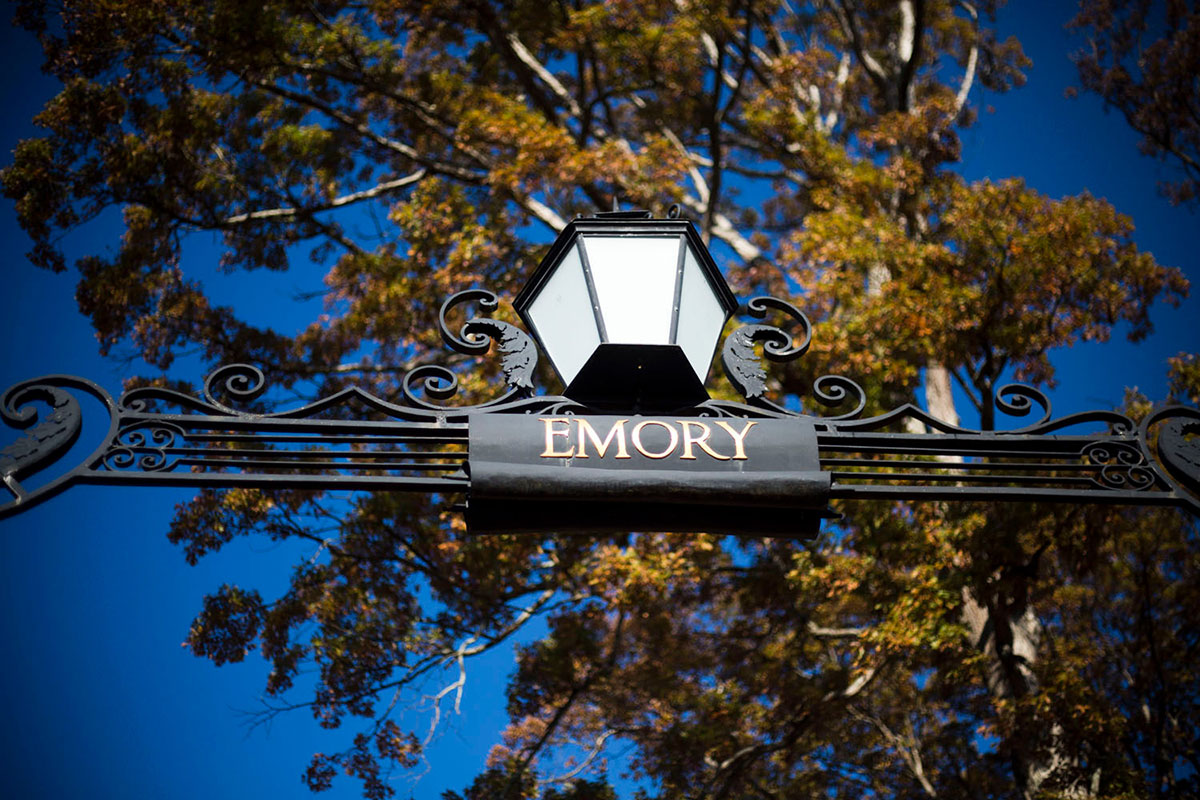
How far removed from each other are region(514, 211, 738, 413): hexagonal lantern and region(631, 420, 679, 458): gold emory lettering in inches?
8.5

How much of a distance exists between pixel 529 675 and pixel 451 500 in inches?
69.7

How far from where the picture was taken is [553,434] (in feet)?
8.28

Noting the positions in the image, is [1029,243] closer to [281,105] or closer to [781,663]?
[781,663]

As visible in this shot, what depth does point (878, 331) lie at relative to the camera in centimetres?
905

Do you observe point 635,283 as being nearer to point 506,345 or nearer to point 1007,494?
point 506,345

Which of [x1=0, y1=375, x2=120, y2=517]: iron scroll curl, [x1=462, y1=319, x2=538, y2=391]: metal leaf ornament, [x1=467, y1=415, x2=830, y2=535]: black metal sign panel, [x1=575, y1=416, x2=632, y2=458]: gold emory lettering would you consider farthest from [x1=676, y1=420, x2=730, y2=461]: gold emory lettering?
[x1=0, y1=375, x2=120, y2=517]: iron scroll curl

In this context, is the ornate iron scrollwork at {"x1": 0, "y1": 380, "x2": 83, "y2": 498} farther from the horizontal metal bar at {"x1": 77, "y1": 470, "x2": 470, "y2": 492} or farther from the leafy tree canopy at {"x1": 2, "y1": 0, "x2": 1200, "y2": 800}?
the leafy tree canopy at {"x1": 2, "y1": 0, "x2": 1200, "y2": 800}

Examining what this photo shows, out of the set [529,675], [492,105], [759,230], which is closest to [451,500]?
[529,675]

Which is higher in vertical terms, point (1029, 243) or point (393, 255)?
point (393, 255)

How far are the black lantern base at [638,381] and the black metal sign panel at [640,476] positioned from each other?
0.63ft

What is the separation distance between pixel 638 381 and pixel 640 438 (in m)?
0.27

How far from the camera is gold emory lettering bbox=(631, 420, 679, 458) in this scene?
251cm

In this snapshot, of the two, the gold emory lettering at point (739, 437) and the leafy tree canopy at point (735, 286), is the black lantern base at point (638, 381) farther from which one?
the leafy tree canopy at point (735, 286)

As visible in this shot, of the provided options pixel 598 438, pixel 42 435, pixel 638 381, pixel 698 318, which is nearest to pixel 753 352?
pixel 698 318
